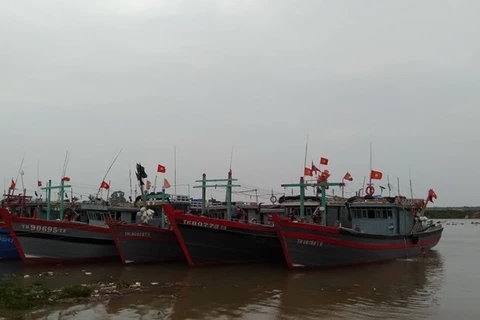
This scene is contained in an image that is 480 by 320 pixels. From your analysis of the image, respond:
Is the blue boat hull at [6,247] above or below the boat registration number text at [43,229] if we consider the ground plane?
below

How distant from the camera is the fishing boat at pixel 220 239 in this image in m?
20.0

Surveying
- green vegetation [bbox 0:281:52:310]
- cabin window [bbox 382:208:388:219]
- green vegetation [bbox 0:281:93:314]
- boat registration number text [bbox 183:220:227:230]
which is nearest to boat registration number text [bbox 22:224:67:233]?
boat registration number text [bbox 183:220:227:230]

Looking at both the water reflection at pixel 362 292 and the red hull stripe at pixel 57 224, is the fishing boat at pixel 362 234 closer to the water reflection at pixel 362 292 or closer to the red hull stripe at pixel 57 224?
the water reflection at pixel 362 292

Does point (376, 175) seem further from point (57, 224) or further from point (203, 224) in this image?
point (57, 224)

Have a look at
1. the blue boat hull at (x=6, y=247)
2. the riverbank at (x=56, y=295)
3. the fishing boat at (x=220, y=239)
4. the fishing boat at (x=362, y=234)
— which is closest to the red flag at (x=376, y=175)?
the fishing boat at (x=362, y=234)

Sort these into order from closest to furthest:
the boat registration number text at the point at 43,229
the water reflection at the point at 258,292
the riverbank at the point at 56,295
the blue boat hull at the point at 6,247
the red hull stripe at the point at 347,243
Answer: the riverbank at the point at 56,295, the water reflection at the point at 258,292, the red hull stripe at the point at 347,243, the boat registration number text at the point at 43,229, the blue boat hull at the point at 6,247

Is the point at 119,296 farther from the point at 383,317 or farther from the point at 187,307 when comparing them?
the point at 383,317

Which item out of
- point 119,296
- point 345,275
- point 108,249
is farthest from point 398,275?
point 108,249

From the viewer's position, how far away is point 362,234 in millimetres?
20500

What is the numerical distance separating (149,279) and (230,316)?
653 centimetres

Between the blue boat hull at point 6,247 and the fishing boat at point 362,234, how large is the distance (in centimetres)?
1343

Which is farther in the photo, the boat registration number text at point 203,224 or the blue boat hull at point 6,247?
the blue boat hull at point 6,247

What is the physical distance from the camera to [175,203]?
2675 centimetres

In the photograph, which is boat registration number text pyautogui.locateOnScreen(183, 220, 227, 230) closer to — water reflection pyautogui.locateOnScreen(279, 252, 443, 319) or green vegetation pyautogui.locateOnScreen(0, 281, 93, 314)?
water reflection pyautogui.locateOnScreen(279, 252, 443, 319)
